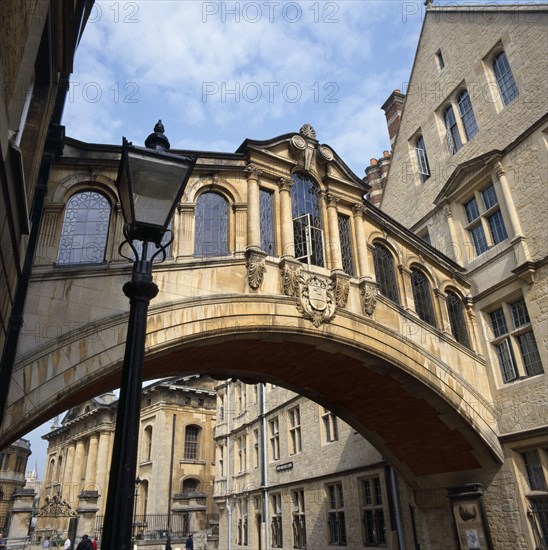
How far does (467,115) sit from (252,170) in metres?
9.05

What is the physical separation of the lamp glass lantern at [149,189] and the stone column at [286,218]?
658cm

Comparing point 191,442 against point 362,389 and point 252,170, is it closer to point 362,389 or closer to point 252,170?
point 362,389

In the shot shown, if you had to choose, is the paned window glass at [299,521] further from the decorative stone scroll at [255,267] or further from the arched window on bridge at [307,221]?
the decorative stone scroll at [255,267]

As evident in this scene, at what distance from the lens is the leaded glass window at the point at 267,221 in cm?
1051

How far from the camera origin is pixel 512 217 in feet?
42.9

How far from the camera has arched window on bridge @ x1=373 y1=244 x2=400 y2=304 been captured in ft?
39.9

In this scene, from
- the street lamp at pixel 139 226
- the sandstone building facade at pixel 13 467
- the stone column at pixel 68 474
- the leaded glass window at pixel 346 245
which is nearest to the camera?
the street lamp at pixel 139 226

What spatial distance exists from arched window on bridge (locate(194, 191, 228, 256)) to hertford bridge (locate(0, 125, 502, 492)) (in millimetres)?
36

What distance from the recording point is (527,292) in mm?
12344

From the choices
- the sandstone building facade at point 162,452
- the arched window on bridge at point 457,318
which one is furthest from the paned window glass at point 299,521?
the arched window on bridge at point 457,318

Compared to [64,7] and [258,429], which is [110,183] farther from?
[258,429]

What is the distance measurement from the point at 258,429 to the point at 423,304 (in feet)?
45.6

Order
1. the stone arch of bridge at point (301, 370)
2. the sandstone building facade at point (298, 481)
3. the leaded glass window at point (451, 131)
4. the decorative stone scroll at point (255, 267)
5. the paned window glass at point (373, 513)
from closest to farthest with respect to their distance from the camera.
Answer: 1. the stone arch of bridge at point (301, 370)
2. the decorative stone scroll at point (255, 267)
3. the paned window glass at point (373, 513)
4. the sandstone building facade at point (298, 481)
5. the leaded glass window at point (451, 131)

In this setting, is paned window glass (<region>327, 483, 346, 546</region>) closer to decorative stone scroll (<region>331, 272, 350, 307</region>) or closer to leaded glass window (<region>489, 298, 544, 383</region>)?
leaded glass window (<region>489, 298, 544, 383</region>)
